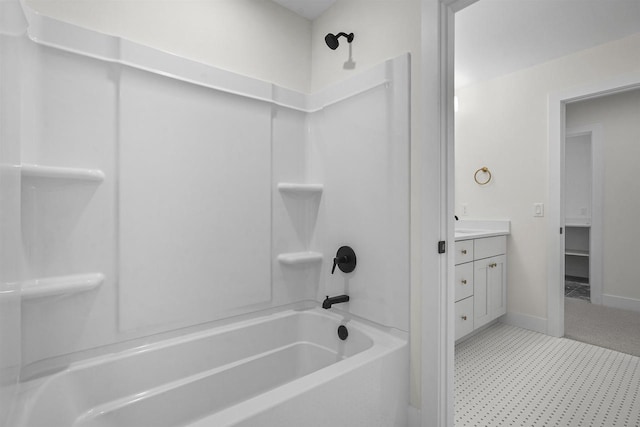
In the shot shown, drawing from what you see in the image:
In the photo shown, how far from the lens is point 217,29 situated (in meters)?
1.66

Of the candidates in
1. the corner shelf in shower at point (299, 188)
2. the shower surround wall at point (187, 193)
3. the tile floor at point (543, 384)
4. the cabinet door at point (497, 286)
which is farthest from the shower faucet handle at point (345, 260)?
the cabinet door at point (497, 286)

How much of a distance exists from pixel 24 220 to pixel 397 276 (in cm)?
153

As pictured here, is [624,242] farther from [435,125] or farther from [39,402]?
[39,402]

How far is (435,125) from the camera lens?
137cm

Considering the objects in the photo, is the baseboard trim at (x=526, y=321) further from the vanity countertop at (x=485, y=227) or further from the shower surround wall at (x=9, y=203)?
the shower surround wall at (x=9, y=203)

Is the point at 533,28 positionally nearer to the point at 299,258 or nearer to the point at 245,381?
the point at 299,258

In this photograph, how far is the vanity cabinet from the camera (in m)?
2.36

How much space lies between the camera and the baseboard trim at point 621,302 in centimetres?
331

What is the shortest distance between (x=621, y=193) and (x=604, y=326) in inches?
60.7

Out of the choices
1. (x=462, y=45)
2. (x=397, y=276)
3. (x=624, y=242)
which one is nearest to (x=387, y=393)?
(x=397, y=276)

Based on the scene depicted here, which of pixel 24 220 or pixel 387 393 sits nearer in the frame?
pixel 24 220

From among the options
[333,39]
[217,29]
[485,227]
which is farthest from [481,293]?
[217,29]

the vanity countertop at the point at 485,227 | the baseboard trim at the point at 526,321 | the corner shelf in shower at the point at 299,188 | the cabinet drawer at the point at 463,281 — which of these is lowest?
the baseboard trim at the point at 526,321

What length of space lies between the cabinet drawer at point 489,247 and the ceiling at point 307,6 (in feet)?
6.79
